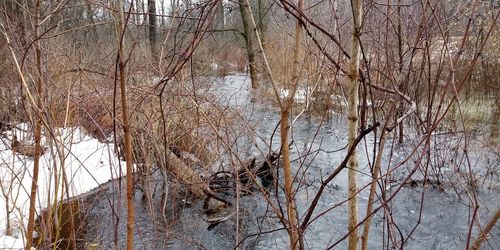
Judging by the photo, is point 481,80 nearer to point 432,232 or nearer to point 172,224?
point 432,232

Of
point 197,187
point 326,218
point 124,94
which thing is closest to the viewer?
point 124,94

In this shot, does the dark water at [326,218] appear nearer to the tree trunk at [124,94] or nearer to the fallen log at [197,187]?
the fallen log at [197,187]

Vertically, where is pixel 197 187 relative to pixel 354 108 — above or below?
below

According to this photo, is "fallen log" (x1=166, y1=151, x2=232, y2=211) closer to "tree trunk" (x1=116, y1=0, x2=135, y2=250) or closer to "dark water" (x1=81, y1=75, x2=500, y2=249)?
"dark water" (x1=81, y1=75, x2=500, y2=249)

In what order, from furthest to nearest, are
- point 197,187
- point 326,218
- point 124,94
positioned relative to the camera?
point 197,187
point 326,218
point 124,94

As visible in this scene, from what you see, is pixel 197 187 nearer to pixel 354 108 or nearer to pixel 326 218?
pixel 326 218

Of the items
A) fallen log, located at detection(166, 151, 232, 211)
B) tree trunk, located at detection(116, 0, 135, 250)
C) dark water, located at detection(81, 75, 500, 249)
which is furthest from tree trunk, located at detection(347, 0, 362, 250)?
fallen log, located at detection(166, 151, 232, 211)

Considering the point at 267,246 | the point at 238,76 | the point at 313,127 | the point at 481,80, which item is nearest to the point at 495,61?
the point at 481,80

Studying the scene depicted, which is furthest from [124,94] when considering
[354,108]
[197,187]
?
[197,187]

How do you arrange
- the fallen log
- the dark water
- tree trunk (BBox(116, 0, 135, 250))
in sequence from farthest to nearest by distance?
the fallen log < the dark water < tree trunk (BBox(116, 0, 135, 250))

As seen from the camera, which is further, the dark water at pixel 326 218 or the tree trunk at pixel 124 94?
the dark water at pixel 326 218

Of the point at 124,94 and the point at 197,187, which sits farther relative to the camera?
the point at 197,187

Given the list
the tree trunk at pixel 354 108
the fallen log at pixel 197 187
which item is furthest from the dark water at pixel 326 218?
the tree trunk at pixel 354 108

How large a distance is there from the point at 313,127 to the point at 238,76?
26.4 ft
